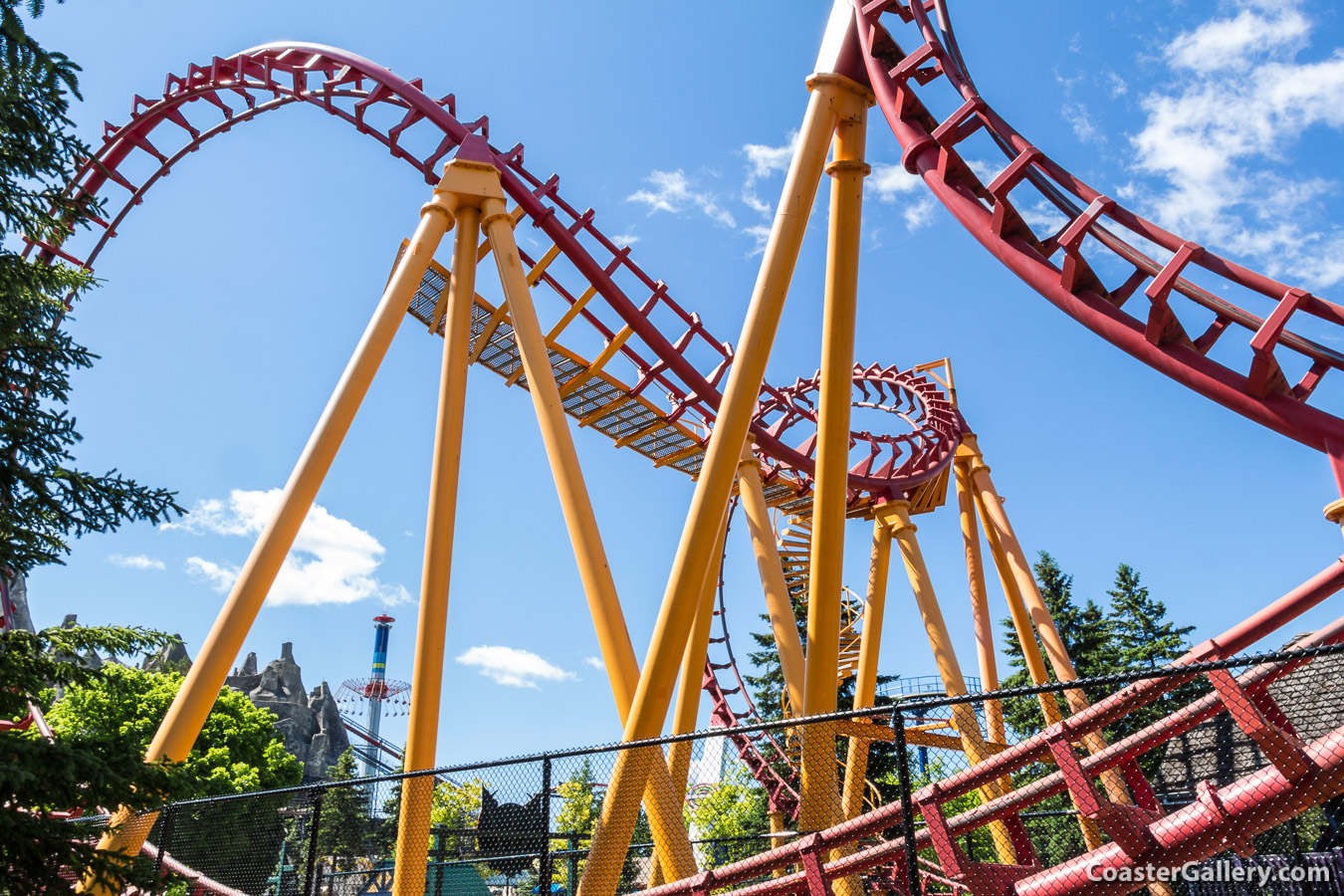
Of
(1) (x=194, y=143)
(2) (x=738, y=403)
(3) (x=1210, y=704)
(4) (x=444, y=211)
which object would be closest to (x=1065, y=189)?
(2) (x=738, y=403)

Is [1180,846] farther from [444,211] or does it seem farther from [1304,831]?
[444,211]

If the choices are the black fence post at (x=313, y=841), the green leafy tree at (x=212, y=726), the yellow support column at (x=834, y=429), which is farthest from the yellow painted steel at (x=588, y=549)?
the green leafy tree at (x=212, y=726)

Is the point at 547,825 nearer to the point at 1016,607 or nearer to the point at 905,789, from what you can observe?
the point at 905,789

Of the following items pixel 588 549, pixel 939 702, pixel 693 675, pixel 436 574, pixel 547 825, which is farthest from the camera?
pixel 693 675

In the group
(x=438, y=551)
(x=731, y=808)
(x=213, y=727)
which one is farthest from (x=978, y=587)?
(x=213, y=727)

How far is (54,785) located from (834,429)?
17.4 ft

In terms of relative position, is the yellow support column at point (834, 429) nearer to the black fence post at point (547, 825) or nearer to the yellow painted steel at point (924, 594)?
the black fence post at point (547, 825)

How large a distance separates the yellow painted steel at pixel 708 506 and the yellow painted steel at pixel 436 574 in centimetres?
125

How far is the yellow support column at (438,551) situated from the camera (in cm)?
640

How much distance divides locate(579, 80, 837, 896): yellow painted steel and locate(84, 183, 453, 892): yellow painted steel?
285 cm

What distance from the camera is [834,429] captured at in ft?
23.7

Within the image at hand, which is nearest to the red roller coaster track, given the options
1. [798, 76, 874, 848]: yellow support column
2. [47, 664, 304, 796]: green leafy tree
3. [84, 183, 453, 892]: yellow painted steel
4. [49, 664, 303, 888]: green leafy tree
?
[798, 76, 874, 848]: yellow support column

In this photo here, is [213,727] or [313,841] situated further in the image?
[213,727]

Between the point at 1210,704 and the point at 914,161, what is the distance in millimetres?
3976
